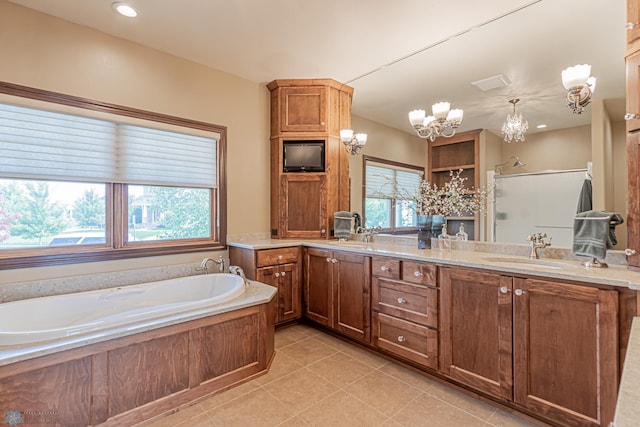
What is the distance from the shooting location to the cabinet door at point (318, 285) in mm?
2920

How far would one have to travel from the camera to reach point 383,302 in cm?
247

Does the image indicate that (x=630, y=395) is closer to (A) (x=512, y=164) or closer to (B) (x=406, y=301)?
(B) (x=406, y=301)

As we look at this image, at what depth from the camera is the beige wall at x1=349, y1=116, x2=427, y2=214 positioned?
2.91 metres

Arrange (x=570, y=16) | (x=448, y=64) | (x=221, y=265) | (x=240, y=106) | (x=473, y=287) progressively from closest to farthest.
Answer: (x=473, y=287), (x=570, y=16), (x=448, y=64), (x=221, y=265), (x=240, y=106)

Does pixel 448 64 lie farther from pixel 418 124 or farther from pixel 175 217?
pixel 175 217

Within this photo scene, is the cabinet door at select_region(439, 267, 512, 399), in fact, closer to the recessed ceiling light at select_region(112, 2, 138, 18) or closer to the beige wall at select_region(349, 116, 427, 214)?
the beige wall at select_region(349, 116, 427, 214)

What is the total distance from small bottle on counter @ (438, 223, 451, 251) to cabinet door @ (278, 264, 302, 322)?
1440 millimetres

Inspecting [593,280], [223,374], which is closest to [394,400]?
[223,374]

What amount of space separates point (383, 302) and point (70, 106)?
2946 mm

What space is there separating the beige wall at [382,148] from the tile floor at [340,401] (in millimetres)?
1704

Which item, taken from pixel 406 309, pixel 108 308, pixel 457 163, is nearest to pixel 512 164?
pixel 457 163

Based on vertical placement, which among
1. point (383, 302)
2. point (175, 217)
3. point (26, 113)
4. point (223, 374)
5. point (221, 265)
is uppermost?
point (26, 113)

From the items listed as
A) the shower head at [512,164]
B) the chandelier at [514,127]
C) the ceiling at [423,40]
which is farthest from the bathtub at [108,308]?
the chandelier at [514,127]

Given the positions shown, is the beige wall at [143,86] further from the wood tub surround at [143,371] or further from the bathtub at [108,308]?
the wood tub surround at [143,371]
